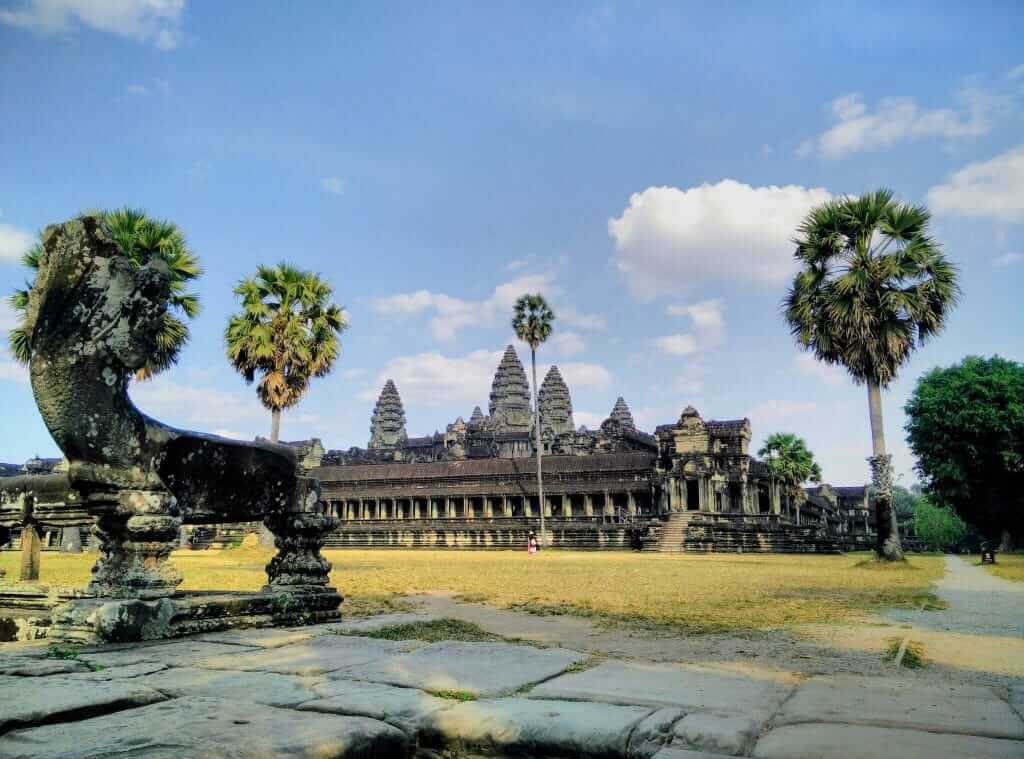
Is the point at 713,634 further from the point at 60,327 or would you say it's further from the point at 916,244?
the point at 916,244

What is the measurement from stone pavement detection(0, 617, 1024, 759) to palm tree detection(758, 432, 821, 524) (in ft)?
193

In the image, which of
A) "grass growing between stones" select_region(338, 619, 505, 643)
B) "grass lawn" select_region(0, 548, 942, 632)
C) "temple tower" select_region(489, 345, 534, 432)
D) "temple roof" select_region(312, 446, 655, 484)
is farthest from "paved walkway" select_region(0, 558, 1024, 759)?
"temple tower" select_region(489, 345, 534, 432)

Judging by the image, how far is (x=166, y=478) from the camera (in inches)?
278

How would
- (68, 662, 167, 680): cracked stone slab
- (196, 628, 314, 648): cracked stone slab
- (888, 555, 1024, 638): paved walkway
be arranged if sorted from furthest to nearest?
(888, 555, 1024, 638): paved walkway, (196, 628, 314, 648): cracked stone slab, (68, 662, 167, 680): cracked stone slab

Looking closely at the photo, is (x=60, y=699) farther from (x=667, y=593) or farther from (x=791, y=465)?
(x=791, y=465)

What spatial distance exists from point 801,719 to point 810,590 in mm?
13515

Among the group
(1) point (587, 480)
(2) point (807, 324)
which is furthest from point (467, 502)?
(2) point (807, 324)

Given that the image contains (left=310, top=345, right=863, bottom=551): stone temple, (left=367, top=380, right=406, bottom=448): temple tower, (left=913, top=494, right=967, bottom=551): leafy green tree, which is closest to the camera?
(left=310, top=345, right=863, bottom=551): stone temple

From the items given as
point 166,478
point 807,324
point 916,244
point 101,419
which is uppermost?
point 916,244

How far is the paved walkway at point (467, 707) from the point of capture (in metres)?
3.11

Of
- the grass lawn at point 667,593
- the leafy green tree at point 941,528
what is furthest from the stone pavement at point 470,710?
the leafy green tree at point 941,528

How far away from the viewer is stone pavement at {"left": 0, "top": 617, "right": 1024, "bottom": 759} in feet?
10.2

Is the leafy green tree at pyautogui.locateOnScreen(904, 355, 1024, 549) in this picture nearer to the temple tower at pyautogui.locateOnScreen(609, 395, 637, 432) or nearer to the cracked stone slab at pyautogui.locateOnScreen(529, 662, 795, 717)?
the cracked stone slab at pyautogui.locateOnScreen(529, 662, 795, 717)

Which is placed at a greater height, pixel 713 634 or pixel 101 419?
pixel 101 419
